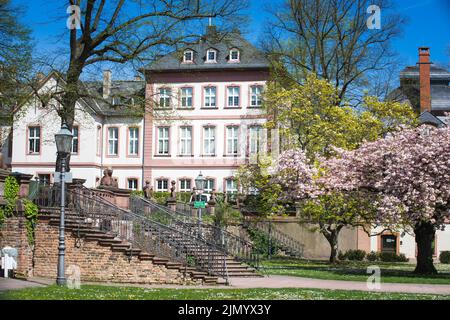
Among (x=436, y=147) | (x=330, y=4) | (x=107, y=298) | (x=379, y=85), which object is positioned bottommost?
Result: (x=107, y=298)

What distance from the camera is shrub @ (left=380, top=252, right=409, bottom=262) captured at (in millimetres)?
44938

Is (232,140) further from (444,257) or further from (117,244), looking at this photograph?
(117,244)

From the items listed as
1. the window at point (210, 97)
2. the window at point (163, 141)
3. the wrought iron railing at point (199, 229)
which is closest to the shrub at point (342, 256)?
the wrought iron railing at point (199, 229)

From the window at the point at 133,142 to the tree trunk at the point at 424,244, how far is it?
3159 centimetres

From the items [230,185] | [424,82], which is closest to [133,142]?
[230,185]

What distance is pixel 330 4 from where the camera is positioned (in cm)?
4547

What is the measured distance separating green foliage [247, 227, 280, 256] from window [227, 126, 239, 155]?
13363mm

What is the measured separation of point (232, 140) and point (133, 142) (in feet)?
25.2

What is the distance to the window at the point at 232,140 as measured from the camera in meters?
55.4

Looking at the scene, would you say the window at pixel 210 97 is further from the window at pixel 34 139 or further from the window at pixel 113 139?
the window at pixel 34 139

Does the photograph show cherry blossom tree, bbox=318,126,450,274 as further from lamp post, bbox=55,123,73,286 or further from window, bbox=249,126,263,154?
window, bbox=249,126,263,154
